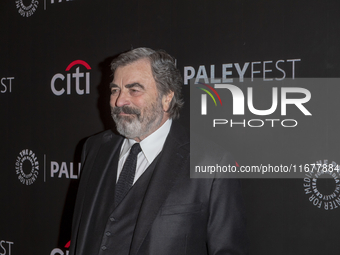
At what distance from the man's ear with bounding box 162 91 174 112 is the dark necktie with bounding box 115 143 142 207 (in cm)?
24

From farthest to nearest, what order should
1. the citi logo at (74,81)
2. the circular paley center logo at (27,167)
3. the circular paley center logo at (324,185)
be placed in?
the circular paley center logo at (27,167), the citi logo at (74,81), the circular paley center logo at (324,185)

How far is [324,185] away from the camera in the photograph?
1.58m

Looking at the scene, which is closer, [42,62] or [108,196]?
[108,196]

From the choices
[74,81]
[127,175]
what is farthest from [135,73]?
[74,81]

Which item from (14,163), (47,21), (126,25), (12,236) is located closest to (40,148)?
(14,163)

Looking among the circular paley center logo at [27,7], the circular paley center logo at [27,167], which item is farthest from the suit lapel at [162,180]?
the circular paley center logo at [27,7]

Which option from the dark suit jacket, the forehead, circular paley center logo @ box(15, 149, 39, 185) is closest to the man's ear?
the forehead

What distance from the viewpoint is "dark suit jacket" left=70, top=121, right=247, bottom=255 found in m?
1.29

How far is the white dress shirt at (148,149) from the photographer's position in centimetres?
146

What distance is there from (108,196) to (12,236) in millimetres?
1544

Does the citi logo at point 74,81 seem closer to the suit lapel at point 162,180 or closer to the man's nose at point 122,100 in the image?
the man's nose at point 122,100

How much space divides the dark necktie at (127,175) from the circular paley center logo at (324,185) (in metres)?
0.90

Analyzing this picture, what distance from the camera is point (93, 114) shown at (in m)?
2.19

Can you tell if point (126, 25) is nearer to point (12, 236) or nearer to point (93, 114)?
point (93, 114)
